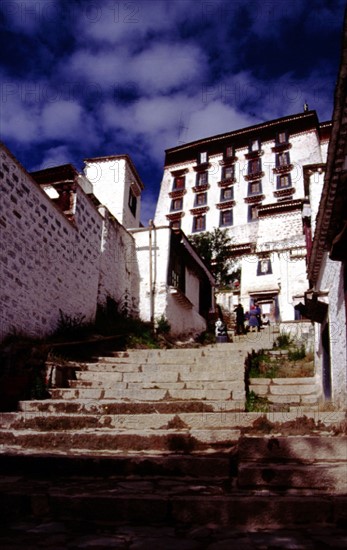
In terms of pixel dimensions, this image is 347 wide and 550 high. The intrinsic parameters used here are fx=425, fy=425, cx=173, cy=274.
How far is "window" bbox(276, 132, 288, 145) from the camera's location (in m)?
36.7

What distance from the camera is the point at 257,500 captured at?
10.2ft

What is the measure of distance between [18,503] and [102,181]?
18976 millimetres

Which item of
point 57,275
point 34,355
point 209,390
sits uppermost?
point 57,275

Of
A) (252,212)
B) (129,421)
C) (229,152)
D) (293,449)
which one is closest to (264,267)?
(252,212)

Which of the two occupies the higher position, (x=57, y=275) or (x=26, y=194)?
(x=26, y=194)

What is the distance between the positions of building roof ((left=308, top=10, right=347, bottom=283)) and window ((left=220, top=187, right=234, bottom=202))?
2926 centimetres

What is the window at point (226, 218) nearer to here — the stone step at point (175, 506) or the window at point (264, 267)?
the window at point (264, 267)

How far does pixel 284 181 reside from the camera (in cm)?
3466

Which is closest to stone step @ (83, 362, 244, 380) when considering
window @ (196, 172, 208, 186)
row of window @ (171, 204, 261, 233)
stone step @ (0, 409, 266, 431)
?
stone step @ (0, 409, 266, 431)

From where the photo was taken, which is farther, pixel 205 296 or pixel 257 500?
pixel 205 296

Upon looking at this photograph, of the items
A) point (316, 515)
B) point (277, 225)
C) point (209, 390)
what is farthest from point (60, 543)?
point (277, 225)

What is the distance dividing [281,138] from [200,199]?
28.7 feet

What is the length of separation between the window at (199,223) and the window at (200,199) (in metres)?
1.23

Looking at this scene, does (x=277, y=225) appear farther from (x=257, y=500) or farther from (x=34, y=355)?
(x=257, y=500)
